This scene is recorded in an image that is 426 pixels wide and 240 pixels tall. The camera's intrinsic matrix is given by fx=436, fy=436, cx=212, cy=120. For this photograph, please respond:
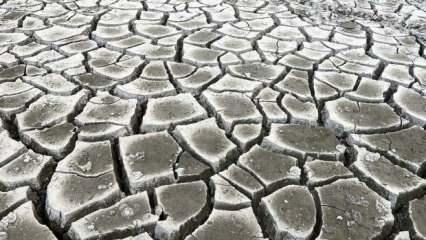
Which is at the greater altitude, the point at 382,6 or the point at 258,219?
the point at 258,219

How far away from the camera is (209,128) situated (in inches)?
81.4

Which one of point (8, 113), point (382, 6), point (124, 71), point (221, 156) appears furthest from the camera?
point (382, 6)

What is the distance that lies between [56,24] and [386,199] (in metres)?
2.57

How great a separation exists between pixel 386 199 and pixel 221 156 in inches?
27.1

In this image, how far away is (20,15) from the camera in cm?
337

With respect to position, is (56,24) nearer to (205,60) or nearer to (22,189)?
(205,60)

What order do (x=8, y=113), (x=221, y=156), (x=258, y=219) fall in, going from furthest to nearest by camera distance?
(x=8, y=113)
(x=221, y=156)
(x=258, y=219)

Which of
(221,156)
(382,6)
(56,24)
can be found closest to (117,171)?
(221,156)

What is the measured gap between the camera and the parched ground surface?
1608mm

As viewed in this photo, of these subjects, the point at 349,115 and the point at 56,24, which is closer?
the point at 349,115

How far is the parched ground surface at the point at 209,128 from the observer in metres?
1.61

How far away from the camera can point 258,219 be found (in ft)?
5.31

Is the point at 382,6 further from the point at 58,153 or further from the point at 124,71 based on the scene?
the point at 58,153

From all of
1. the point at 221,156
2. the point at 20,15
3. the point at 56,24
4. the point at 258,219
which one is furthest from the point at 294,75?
the point at 20,15
